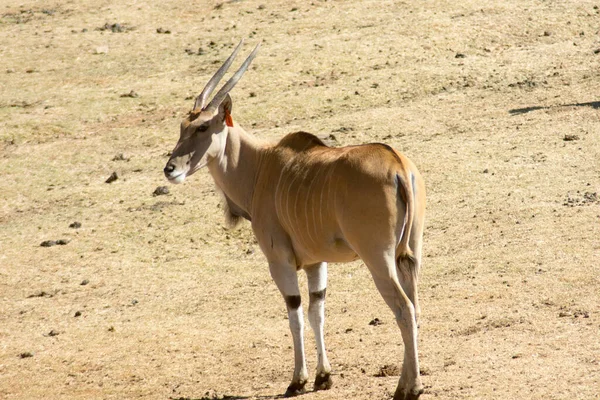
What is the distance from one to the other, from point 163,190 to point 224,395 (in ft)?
17.4

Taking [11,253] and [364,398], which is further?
[11,253]

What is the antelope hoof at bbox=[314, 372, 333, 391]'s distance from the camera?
6.16 m

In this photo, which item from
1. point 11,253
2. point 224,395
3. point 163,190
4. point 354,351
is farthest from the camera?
point 163,190

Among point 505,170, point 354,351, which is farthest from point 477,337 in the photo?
point 505,170

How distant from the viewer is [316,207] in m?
5.74

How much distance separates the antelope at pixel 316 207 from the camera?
5.34m

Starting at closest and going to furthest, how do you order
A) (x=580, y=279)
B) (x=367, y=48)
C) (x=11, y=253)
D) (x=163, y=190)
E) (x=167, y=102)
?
(x=580, y=279) → (x=11, y=253) → (x=163, y=190) → (x=167, y=102) → (x=367, y=48)

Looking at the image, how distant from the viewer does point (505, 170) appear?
35.6 feet

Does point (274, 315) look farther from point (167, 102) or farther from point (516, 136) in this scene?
point (167, 102)

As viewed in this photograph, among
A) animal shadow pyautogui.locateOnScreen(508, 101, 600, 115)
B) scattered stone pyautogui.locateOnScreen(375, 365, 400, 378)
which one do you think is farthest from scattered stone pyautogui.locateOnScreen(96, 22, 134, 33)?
scattered stone pyautogui.locateOnScreen(375, 365, 400, 378)

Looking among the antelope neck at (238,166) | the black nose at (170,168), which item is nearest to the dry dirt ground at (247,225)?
the antelope neck at (238,166)

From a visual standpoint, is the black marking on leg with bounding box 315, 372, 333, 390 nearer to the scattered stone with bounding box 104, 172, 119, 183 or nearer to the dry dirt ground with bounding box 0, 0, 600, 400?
the dry dirt ground with bounding box 0, 0, 600, 400

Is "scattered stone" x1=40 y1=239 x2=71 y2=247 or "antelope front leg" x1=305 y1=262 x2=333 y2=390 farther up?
"antelope front leg" x1=305 y1=262 x2=333 y2=390

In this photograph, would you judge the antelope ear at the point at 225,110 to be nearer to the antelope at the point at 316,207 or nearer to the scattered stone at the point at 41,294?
the antelope at the point at 316,207
